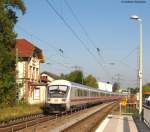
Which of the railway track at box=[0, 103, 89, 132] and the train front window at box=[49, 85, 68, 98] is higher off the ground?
the train front window at box=[49, 85, 68, 98]

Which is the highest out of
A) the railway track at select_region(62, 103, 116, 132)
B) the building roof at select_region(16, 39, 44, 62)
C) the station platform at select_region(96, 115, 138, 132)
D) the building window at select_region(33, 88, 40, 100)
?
the building roof at select_region(16, 39, 44, 62)

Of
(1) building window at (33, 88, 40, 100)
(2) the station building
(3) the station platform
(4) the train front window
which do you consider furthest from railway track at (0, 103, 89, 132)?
(1) building window at (33, 88, 40, 100)

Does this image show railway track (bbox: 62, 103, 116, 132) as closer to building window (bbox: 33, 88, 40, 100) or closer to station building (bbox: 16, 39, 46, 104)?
station building (bbox: 16, 39, 46, 104)

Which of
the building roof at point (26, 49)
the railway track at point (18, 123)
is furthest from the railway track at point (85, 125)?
the building roof at point (26, 49)

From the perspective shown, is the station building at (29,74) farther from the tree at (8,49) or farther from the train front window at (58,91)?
the train front window at (58,91)

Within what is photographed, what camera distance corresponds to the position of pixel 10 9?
47000 mm

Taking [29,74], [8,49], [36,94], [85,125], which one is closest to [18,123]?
[85,125]

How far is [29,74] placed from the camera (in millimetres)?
67938

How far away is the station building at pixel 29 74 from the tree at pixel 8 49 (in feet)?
49.4

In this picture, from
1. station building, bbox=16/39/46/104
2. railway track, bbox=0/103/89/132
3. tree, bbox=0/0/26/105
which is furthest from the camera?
station building, bbox=16/39/46/104

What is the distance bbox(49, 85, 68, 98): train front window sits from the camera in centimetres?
4084

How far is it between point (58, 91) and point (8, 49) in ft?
26.5

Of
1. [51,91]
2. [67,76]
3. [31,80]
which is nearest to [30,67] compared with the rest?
[31,80]

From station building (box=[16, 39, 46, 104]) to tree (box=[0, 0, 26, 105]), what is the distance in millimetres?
15071
